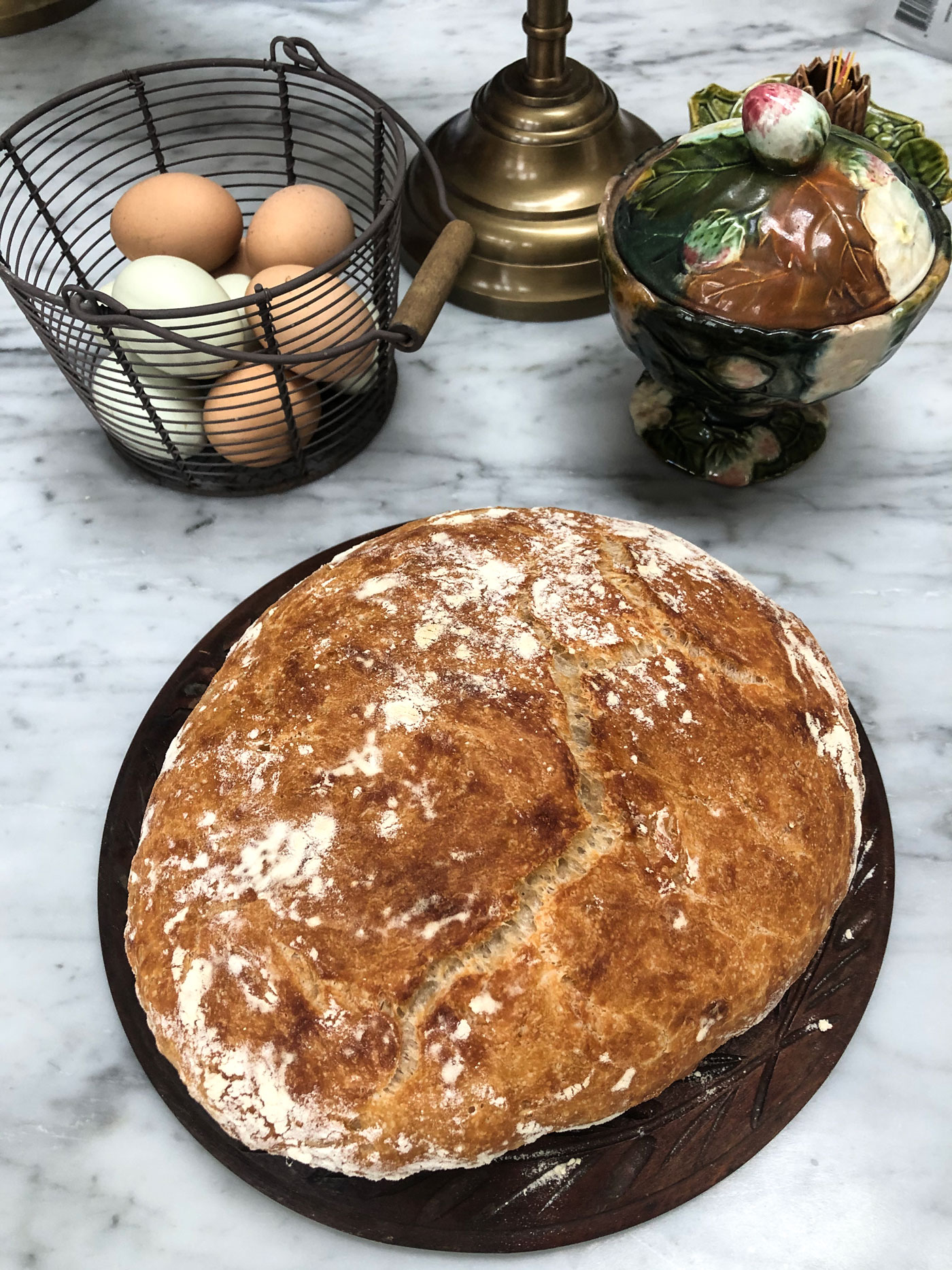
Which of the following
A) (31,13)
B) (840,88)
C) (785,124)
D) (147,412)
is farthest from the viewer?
(31,13)

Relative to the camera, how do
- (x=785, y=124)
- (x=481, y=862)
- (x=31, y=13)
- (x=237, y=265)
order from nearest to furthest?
(x=481, y=862), (x=785, y=124), (x=237, y=265), (x=31, y=13)

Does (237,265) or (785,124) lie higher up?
(785,124)

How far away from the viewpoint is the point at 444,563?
922 millimetres

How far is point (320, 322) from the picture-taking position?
47.4 inches

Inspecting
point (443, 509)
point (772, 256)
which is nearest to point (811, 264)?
point (772, 256)

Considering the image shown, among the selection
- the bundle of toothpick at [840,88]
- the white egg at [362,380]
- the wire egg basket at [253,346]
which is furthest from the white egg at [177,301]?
the bundle of toothpick at [840,88]

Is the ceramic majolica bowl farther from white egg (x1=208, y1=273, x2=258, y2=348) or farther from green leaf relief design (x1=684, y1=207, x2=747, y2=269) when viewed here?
white egg (x1=208, y1=273, x2=258, y2=348)

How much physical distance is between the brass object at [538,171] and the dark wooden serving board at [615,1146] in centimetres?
89

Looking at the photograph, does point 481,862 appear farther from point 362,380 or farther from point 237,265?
point 237,265

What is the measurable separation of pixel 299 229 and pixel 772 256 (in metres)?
0.58

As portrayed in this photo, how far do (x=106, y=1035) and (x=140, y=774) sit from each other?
0.24 m

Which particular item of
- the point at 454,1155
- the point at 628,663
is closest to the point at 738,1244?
the point at 454,1155

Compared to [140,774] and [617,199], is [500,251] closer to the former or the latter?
[617,199]

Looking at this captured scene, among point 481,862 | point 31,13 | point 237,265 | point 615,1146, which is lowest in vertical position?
point 615,1146
